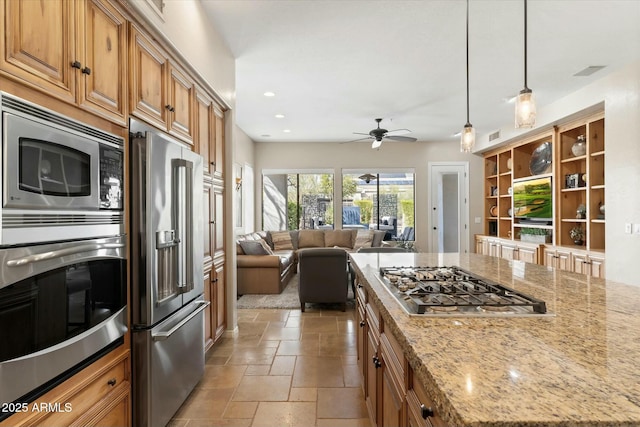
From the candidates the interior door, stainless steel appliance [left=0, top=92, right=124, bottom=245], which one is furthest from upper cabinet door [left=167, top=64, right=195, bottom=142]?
the interior door

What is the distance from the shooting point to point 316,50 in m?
3.42

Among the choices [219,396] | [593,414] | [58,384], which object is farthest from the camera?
[219,396]

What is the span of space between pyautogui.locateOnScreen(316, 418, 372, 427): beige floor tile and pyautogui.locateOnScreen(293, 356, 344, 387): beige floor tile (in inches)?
16.7

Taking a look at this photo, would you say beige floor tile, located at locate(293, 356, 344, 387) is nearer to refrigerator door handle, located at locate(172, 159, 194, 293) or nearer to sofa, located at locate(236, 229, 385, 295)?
refrigerator door handle, located at locate(172, 159, 194, 293)

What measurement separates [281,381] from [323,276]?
6.32 feet

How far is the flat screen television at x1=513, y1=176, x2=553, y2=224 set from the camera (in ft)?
18.4

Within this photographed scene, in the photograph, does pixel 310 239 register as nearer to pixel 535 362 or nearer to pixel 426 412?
pixel 426 412

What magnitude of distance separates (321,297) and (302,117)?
306 cm

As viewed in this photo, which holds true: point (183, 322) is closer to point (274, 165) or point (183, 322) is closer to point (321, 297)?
point (321, 297)

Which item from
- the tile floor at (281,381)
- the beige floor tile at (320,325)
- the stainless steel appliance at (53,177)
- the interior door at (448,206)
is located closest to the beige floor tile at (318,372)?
the tile floor at (281,381)

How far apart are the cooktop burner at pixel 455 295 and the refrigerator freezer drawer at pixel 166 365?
49.9 inches

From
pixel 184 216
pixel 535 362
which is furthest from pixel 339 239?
pixel 535 362

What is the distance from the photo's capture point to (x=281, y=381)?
8.63ft

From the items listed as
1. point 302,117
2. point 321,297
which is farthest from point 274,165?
point 321,297
